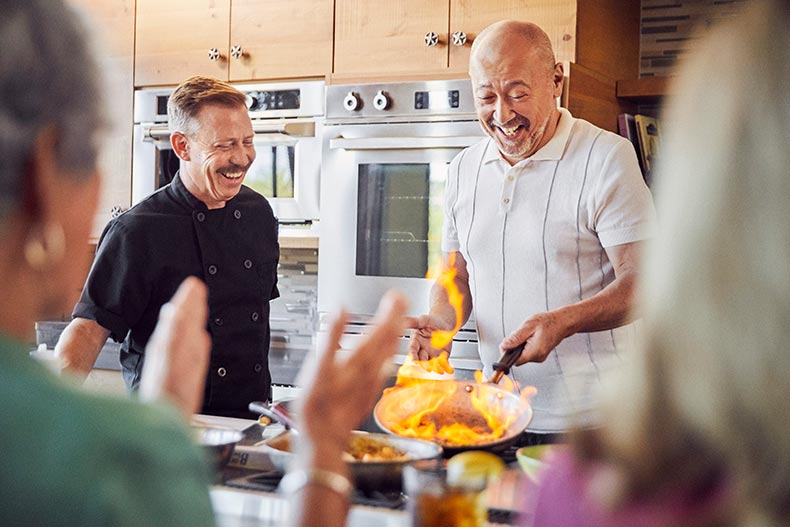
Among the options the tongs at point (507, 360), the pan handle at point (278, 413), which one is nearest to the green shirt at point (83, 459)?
the pan handle at point (278, 413)

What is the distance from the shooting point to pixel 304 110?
3.69 meters

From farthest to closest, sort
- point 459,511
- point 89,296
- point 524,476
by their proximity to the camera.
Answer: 1. point 89,296
2. point 524,476
3. point 459,511

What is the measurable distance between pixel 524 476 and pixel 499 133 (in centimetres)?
118

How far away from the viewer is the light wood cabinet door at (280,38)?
12.2 ft

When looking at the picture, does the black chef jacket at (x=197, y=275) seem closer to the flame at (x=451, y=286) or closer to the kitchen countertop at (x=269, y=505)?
the flame at (x=451, y=286)

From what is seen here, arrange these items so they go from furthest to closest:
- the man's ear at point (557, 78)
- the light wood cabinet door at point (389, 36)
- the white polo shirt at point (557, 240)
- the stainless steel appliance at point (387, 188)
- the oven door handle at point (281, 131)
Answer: the oven door handle at point (281, 131) < the light wood cabinet door at point (389, 36) < the stainless steel appliance at point (387, 188) < the man's ear at point (557, 78) < the white polo shirt at point (557, 240)

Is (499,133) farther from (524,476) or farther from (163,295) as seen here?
(524,476)

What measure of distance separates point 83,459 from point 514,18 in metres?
2.92

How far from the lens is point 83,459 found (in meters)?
0.68

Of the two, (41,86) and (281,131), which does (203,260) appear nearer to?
(281,131)

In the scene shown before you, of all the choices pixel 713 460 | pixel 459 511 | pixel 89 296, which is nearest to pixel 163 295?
pixel 89 296

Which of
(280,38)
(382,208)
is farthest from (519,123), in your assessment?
(280,38)

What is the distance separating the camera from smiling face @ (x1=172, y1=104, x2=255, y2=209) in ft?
8.55

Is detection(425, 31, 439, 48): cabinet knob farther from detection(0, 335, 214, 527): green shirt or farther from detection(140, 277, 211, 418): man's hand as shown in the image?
detection(0, 335, 214, 527): green shirt
